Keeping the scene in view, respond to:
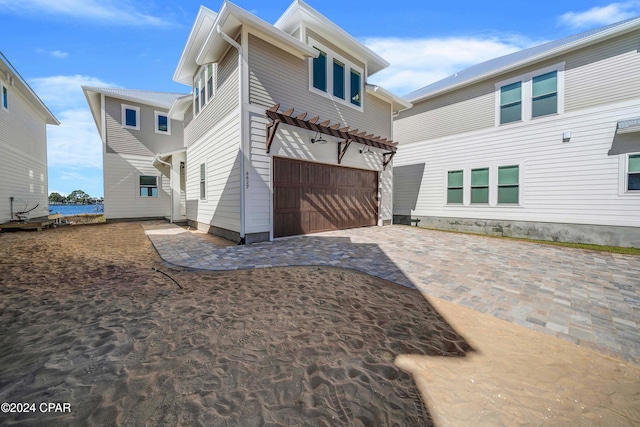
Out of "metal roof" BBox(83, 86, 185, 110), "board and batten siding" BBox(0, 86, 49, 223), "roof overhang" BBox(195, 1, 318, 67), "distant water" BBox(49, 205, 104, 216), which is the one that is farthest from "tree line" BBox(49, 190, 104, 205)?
"roof overhang" BBox(195, 1, 318, 67)

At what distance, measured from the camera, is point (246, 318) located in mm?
2998

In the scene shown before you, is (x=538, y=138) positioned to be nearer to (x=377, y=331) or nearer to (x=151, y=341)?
(x=377, y=331)

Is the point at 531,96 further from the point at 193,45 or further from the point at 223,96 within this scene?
the point at 193,45

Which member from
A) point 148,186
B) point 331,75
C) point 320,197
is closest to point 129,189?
point 148,186

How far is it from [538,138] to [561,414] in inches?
426

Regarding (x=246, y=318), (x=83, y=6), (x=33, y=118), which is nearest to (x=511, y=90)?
(x=246, y=318)

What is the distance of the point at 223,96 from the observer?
320 inches

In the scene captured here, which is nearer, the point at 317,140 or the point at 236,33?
the point at 236,33

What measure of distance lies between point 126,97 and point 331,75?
1170 centimetres

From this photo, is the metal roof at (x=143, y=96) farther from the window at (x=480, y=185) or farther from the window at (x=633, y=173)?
the window at (x=633, y=173)

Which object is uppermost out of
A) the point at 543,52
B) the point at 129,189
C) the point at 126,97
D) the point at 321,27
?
the point at 321,27

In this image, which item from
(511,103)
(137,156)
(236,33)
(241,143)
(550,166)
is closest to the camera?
(241,143)

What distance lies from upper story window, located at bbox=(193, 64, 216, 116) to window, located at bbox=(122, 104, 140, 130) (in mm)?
5576

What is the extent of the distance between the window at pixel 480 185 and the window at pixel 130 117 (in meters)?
17.8
